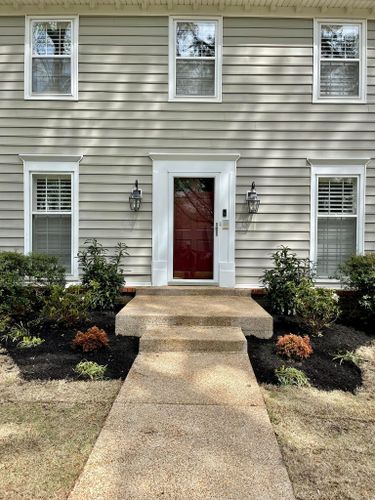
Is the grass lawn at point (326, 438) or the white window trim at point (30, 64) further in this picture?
the white window trim at point (30, 64)

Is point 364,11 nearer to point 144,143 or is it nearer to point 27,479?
point 144,143

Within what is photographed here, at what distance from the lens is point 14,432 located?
8.79 feet

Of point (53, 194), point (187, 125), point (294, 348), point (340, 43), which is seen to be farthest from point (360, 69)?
point (53, 194)

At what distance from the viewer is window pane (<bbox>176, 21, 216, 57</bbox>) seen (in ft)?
20.4

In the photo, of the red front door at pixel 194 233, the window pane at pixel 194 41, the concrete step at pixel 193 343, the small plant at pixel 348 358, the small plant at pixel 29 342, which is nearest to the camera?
the concrete step at pixel 193 343

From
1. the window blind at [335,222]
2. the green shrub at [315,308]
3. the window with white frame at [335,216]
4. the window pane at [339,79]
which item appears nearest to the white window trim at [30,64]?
the window pane at [339,79]

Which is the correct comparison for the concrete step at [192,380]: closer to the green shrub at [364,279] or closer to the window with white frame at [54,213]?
the green shrub at [364,279]

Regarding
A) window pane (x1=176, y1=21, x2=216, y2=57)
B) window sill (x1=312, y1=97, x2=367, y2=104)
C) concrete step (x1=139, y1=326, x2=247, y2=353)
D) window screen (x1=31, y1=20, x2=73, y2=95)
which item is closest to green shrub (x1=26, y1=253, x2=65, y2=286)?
concrete step (x1=139, y1=326, x2=247, y2=353)

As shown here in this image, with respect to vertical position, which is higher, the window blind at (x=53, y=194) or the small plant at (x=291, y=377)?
the window blind at (x=53, y=194)

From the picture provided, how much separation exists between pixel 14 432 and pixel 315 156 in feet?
17.8

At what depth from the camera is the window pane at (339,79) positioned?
6.25 m

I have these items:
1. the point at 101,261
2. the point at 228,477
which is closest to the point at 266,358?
the point at 228,477

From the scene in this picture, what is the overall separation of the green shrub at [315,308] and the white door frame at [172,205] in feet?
4.40

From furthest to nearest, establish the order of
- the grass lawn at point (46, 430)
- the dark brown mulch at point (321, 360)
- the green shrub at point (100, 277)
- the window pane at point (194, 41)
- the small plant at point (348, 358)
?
the window pane at point (194, 41) < the green shrub at point (100, 277) < the small plant at point (348, 358) < the dark brown mulch at point (321, 360) < the grass lawn at point (46, 430)
